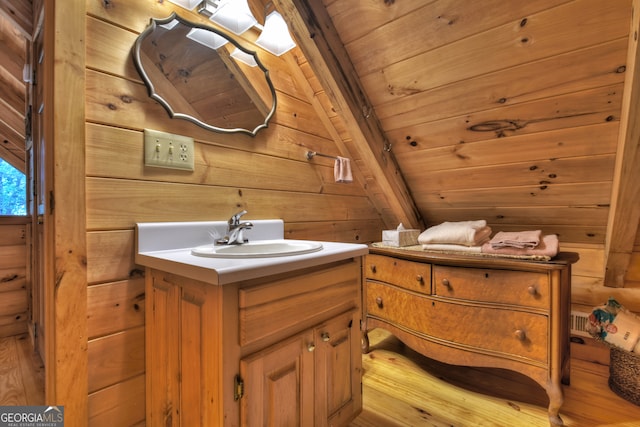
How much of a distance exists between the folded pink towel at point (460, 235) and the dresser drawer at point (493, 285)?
0.25 metres

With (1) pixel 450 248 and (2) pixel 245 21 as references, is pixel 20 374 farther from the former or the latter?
(1) pixel 450 248

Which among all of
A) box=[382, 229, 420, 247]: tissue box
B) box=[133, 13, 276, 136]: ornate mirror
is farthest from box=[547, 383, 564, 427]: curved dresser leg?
box=[133, 13, 276, 136]: ornate mirror

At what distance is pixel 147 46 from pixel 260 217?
0.77 metres

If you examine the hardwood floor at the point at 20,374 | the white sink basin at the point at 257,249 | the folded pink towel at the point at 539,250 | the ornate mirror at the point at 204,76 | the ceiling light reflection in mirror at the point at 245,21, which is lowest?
the hardwood floor at the point at 20,374

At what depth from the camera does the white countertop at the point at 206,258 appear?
72cm

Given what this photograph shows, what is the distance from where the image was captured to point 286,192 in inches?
60.0

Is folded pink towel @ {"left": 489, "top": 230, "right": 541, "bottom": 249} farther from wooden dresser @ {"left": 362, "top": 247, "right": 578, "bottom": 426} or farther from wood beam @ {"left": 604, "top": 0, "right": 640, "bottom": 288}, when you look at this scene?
wood beam @ {"left": 604, "top": 0, "right": 640, "bottom": 288}

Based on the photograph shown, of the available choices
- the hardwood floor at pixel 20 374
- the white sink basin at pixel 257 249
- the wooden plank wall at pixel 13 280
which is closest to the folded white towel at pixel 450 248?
the white sink basin at pixel 257 249

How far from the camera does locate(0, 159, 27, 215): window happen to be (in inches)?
88.5

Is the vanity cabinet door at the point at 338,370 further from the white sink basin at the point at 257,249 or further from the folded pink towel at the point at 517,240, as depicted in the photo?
the folded pink towel at the point at 517,240

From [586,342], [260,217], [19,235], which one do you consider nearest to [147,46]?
[260,217]

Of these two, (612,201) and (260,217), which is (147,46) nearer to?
(260,217)

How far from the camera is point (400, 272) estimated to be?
5.26 feet

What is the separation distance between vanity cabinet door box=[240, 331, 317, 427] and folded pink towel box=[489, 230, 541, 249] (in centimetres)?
105
